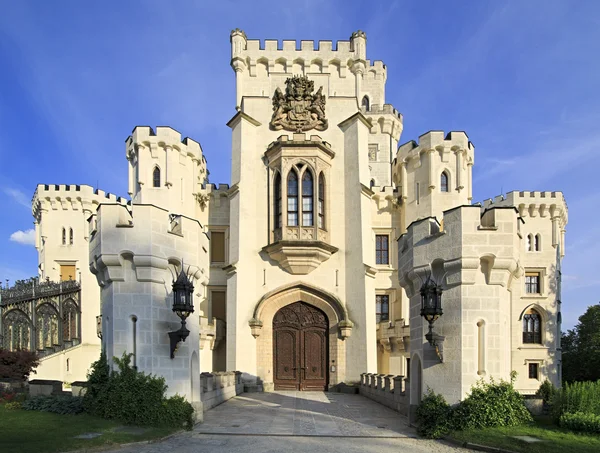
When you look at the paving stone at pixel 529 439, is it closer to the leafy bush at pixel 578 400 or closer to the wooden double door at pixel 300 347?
the leafy bush at pixel 578 400

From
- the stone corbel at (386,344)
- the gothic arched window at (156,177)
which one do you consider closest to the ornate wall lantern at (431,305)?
the stone corbel at (386,344)

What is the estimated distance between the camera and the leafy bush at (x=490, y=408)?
10.7m

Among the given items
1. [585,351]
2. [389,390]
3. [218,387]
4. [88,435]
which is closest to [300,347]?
[218,387]

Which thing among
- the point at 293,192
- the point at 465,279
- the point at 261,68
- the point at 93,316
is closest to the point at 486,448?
the point at 465,279

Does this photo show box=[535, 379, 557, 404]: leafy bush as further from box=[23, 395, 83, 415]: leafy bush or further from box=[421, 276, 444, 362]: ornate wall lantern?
box=[23, 395, 83, 415]: leafy bush

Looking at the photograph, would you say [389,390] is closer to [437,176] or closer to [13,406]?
[13,406]

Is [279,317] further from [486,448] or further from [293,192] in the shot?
[486,448]

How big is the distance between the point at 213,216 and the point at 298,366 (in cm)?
933

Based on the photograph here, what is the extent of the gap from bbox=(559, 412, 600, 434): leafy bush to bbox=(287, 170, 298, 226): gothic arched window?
15.2 meters

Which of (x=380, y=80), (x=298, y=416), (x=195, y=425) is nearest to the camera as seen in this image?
(x=195, y=425)

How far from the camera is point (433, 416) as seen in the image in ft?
36.7

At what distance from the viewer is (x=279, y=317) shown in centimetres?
2398

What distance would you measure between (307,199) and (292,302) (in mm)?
4887

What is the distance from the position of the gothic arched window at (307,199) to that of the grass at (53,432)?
13908 millimetres
